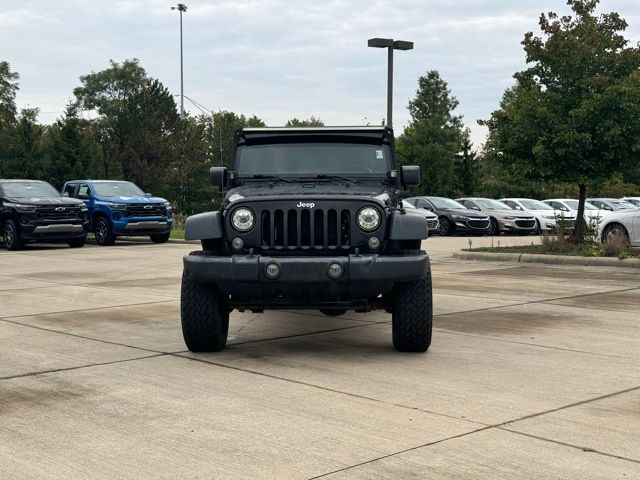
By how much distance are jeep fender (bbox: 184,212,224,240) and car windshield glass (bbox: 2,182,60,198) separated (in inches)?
662

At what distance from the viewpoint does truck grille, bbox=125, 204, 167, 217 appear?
77.5 feet

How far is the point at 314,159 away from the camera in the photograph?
8.51 metres

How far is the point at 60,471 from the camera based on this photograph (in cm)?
434

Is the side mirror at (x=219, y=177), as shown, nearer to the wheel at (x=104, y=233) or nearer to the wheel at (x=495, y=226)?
the wheel at (x=104, y=233)

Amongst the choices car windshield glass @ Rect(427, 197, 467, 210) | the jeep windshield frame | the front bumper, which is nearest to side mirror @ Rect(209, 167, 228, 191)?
the jeep windshield frame

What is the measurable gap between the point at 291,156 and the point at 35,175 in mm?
32336

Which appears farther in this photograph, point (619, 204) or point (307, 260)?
point (619, 204)

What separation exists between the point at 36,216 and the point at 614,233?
45.5ft

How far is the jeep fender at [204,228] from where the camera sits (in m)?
7.11

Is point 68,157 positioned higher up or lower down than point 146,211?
higher up

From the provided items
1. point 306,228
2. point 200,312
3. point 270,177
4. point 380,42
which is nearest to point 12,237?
point 380,42

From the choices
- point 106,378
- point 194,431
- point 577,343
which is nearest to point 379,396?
point 194,431

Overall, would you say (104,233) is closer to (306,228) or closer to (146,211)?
(146,211)

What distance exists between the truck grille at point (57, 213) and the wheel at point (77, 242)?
63 cm
